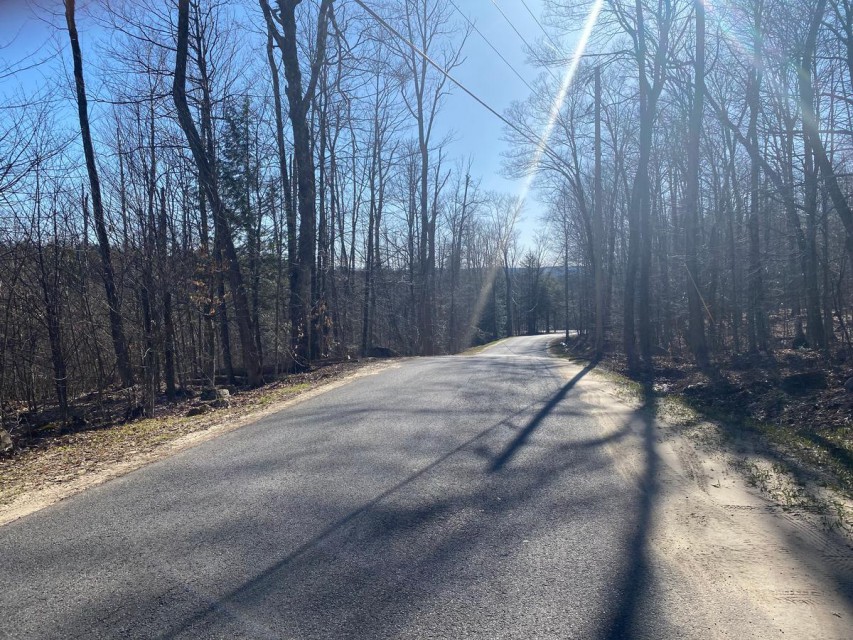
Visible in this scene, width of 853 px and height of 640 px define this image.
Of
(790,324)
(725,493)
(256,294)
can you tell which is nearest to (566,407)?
(725,493)

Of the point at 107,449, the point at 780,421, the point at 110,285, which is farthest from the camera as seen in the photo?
the point at 110,285

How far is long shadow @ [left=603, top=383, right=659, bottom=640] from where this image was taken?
335 cm

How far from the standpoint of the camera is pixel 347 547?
437 centimetres

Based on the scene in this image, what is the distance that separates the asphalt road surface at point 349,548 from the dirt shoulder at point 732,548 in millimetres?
133

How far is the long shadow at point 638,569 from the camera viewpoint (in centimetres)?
335

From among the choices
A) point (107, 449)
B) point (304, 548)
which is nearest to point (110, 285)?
point (107, 449)

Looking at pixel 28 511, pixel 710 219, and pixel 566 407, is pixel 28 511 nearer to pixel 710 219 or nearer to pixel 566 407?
pixel 566 407

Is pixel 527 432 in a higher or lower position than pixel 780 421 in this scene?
higher

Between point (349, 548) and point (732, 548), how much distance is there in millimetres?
2900

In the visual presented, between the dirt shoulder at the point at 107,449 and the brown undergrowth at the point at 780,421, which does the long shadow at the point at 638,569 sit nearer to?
the brown undergrowth at the point at 780,421

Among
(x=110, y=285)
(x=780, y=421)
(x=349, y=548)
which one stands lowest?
(x=780, y=421)

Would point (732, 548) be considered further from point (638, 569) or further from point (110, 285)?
point (110, 285)

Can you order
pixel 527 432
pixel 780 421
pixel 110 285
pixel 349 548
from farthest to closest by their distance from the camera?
pixel 110 285 → pixel 780 421 → pixel 527 432 → pixel 349 548

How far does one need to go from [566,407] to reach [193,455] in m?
6.21
